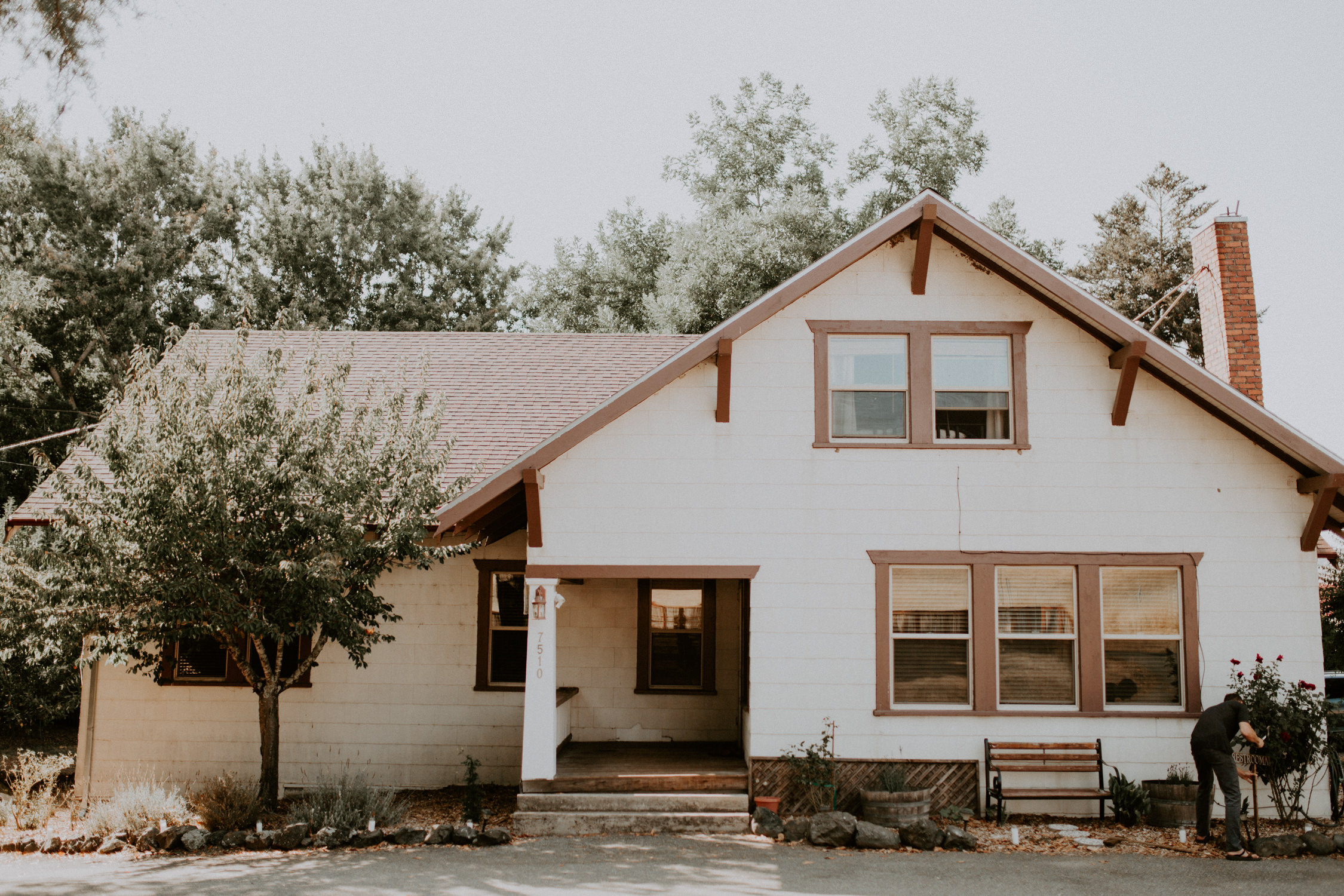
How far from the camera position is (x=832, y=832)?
961 cm

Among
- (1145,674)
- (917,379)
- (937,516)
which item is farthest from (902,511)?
(1145,674)

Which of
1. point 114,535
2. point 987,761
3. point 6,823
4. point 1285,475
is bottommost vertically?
point 6,823

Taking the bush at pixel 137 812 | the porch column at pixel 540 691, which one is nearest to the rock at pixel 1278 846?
the porch column at pixel 540 691

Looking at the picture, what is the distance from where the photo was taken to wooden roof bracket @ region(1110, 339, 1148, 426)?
10562 millimetres

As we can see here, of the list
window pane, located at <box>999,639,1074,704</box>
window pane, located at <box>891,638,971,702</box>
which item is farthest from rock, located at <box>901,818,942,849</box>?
window pane, located at <box>999,639,1074,704</box>

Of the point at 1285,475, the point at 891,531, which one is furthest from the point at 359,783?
the point at 1285,475

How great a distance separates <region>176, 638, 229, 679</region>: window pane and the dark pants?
11871mm

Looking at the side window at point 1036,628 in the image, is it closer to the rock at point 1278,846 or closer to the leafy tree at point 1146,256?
the rock at point 1278,846

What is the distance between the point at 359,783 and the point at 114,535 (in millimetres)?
3740

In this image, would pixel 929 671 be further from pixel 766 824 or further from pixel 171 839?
pixel 171 839

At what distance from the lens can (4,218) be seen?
26.3m

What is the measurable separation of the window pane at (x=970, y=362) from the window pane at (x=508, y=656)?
633 centimetres

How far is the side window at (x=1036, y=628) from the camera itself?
36.2 feet

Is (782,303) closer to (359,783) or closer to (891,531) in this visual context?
(891,531)
